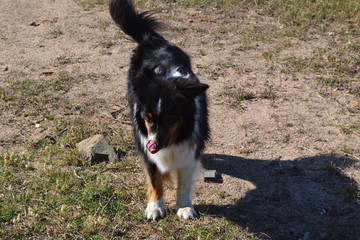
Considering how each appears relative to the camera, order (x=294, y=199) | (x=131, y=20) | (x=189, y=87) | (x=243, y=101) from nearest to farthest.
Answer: (x=189, y=87) → (x=294, y=199) → (x=131, y=20) → (x=243, y=101)

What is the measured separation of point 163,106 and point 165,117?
8 centimetres

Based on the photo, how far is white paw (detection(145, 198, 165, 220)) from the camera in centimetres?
396

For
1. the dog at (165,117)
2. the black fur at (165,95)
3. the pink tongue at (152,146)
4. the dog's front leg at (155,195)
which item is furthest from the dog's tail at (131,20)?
the pink tongue at (152,146)

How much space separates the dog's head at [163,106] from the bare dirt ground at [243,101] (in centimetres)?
89

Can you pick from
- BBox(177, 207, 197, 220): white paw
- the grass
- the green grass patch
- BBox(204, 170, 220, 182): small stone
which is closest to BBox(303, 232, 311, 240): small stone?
the grass

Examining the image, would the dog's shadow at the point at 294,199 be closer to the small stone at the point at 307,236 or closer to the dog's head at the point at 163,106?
the small stone at the point at 307,236

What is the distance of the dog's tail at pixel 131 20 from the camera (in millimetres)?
4949

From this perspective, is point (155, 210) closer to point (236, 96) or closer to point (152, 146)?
point (152, 146)

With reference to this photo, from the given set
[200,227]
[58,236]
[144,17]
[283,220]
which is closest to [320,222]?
[283,220]

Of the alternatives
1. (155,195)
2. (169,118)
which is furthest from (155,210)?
(169,118)

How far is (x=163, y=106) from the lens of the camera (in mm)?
3455

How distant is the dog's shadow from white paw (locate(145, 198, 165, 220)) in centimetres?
33

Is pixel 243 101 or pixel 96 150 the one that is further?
pixel 243 101

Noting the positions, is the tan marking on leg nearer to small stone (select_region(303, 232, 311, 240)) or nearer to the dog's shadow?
the dog's shadow
